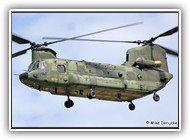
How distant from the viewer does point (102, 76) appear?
16.7 m


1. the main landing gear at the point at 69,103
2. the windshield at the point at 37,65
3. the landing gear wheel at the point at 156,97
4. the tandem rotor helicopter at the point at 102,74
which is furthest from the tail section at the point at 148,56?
the windshield at the point at 37,65

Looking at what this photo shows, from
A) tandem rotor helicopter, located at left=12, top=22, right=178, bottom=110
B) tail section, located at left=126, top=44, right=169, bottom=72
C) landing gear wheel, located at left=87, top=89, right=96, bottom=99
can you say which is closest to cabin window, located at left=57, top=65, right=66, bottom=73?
tandem rotor helicopter, located at left=12, top=22, right=178, bottom=110

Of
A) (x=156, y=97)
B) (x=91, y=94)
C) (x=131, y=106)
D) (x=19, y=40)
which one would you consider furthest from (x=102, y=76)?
(x=19, y=40)

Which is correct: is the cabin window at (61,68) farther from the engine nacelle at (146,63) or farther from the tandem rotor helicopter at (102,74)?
the engine nacelle at (146,63)

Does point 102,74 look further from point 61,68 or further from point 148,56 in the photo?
point 148,56

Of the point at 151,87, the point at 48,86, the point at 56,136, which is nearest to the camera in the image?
the point at 56,136

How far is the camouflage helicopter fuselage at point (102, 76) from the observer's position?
16016 mm

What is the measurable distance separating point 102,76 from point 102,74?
0.10 meters

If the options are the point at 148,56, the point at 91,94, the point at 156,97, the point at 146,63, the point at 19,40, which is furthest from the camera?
the point at 148,56

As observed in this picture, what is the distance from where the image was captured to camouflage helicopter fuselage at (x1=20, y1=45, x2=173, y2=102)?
16016mm
